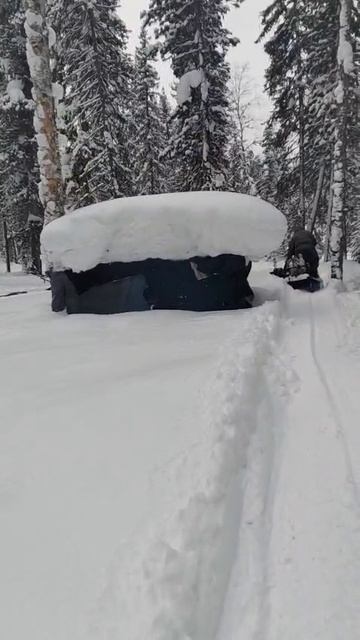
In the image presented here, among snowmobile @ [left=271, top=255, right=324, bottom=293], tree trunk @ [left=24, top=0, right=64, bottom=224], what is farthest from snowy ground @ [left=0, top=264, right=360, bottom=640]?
snowmobile @ [left=271, top=255, right=324, bottom=293]

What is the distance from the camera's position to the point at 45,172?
8523 millimetres

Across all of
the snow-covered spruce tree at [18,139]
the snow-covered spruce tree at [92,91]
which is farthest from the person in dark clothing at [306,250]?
the snow-covered spruce tree at [18,139]

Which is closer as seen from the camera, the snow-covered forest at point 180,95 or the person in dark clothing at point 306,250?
the person in dark clothing at point 306,250

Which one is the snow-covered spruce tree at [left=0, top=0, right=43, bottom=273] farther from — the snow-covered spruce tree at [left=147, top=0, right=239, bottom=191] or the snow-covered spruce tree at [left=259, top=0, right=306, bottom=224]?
the snow-covered spruce tree at [left=259, top=0, right=306, bottom=224]

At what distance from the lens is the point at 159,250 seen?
23.4 feet

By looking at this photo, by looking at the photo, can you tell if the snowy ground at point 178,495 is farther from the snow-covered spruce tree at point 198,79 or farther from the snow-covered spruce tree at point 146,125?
the snow-covered spruce tree at point 146,125

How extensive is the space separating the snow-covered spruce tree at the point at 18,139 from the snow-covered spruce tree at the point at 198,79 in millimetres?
5636

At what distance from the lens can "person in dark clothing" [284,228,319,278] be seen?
1031cm

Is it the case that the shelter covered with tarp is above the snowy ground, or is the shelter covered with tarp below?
above

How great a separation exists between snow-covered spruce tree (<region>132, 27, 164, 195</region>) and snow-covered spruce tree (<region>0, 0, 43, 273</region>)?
8.21m

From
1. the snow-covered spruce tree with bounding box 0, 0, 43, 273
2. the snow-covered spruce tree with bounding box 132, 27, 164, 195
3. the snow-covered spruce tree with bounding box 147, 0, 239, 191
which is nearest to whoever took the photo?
the snow-covered spruce tree with bounding box 147, 0, 239, 191

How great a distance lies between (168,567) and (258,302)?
6.70 m

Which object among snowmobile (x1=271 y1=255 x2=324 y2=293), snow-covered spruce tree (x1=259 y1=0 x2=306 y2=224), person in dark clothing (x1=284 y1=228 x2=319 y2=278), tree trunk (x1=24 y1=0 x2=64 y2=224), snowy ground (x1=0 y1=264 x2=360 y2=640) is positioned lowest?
snowy ground (x1=0 y1=264 x2=360 y2=640)

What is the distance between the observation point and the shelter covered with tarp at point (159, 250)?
23.1 feet
